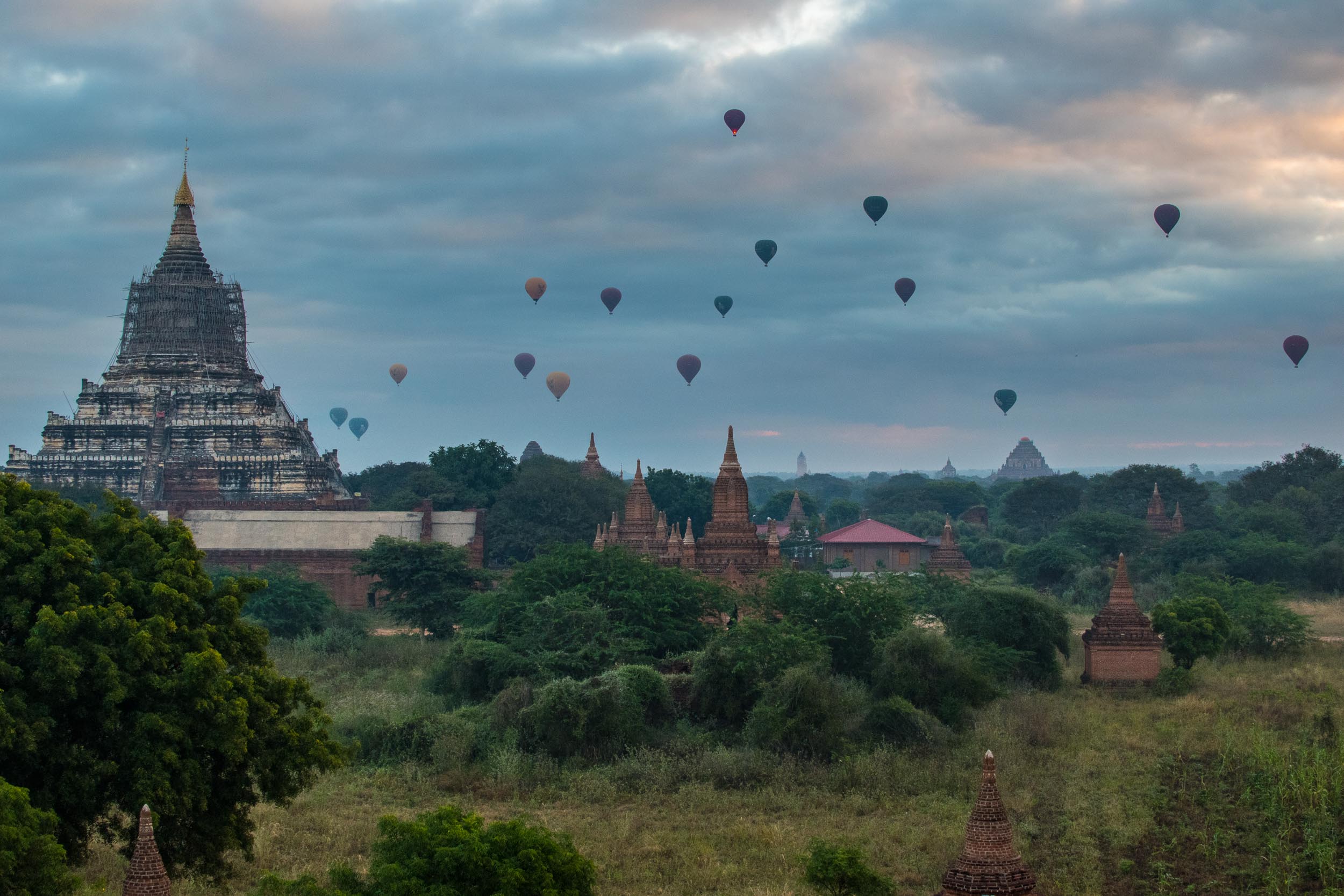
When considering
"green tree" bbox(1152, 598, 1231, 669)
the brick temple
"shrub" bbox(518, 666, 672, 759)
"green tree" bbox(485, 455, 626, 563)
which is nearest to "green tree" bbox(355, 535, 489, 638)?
the brick temple

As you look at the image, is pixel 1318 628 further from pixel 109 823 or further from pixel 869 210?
pixel 109 823

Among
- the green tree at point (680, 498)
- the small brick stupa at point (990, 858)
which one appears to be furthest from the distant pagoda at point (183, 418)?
the small brick stupa at point (990, 858)

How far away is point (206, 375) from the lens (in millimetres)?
91250

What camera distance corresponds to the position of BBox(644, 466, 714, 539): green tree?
324 ft

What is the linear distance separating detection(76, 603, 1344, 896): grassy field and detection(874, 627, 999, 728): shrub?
60 centimetres

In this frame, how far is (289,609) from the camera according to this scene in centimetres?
5366

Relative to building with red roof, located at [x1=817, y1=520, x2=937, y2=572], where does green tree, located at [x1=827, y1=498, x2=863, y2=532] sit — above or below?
above

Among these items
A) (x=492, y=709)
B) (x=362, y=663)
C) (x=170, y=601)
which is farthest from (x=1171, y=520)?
(x=170, y=601)

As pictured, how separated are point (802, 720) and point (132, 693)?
50.6ft

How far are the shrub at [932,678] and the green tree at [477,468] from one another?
54652 mm

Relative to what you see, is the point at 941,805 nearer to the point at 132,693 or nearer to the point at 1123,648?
the point at 1123,648

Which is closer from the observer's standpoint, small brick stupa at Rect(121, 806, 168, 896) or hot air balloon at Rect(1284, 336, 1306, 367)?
small brick stupa at Rect(121, 806, 168, 896)

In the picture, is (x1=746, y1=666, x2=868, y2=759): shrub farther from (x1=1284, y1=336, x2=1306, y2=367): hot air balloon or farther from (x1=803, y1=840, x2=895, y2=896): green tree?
(x1=1284, y1=336, x2=1306, y2=367): hot air balloon

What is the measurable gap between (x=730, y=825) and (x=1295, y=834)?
9.83 m
